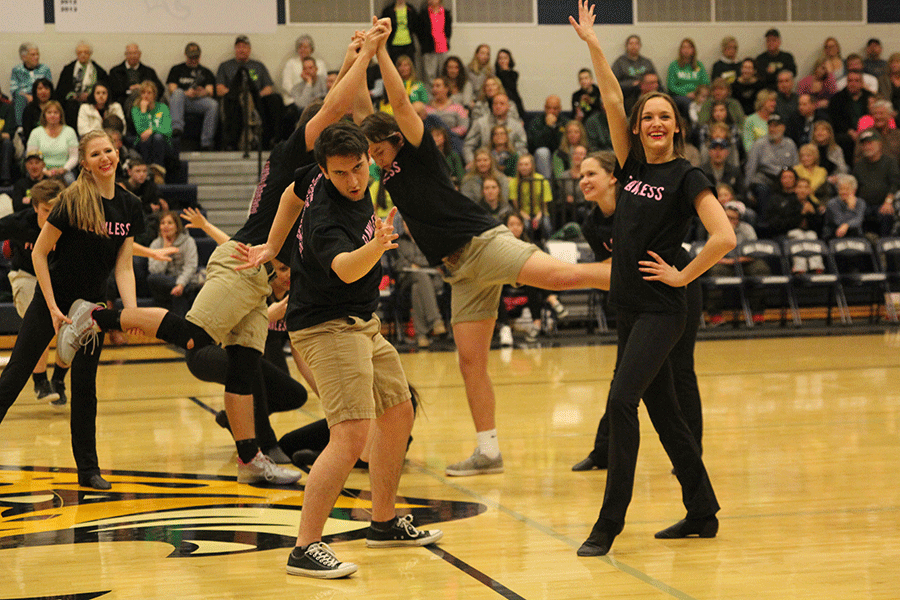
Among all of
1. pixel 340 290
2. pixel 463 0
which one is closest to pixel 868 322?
pixel 463 0

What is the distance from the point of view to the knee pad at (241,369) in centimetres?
481

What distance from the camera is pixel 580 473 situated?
4.95 m

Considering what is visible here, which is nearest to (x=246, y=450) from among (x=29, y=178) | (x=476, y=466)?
(x=476, y=466)

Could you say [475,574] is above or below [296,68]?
below

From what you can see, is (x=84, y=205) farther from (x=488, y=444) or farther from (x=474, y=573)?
(x=474, y=573)

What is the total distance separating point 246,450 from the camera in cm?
475

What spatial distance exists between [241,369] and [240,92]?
9615mm

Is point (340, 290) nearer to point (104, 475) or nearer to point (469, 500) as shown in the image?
point (469, 500)

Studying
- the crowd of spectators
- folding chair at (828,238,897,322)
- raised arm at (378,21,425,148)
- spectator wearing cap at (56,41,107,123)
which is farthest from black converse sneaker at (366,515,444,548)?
spectator wearing cap at (56,41,107,123)

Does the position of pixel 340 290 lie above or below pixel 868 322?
above

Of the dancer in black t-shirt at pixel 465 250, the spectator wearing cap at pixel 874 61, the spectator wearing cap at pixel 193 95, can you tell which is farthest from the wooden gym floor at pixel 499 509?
the spectator wearing cap at pixel 874 61

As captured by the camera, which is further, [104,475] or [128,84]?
[128,84]

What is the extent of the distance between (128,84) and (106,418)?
26.3ft

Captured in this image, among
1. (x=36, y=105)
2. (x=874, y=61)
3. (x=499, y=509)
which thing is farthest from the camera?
(x=874, y=61)
